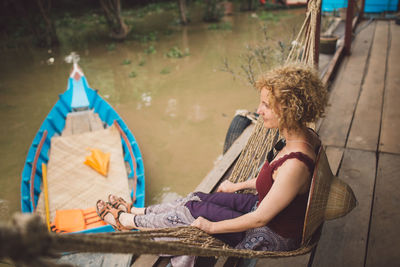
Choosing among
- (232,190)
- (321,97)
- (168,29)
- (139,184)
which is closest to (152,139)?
(139,184)

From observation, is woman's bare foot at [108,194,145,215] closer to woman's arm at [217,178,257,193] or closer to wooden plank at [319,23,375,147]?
woman's arm at [217,178,257,193]

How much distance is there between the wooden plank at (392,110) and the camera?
6.55ft

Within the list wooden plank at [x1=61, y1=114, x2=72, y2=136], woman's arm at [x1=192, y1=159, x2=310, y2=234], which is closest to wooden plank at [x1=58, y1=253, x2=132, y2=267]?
woman's arm at [x1=192, y1=159, x2=310, y2=234]

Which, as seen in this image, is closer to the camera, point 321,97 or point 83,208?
point 321,97

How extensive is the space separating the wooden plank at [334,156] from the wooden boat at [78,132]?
1343mm

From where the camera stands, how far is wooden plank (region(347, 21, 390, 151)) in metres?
2.07

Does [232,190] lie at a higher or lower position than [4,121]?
higher

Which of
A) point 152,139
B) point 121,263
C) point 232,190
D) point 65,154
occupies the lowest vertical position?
point 152,139

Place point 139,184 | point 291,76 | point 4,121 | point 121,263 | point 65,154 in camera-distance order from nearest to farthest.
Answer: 1. point 291,76
2. point 121,263
3. point 139,184
4. point 65,154
5. point 4,121

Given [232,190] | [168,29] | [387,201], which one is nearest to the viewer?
[232,190]

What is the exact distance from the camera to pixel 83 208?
7.76 feet

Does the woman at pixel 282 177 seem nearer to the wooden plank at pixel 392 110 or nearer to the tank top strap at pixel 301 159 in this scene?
the tank top strap at pixel 301 159

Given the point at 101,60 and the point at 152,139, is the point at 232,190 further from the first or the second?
the point at 101,60

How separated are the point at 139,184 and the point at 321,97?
1.81m
